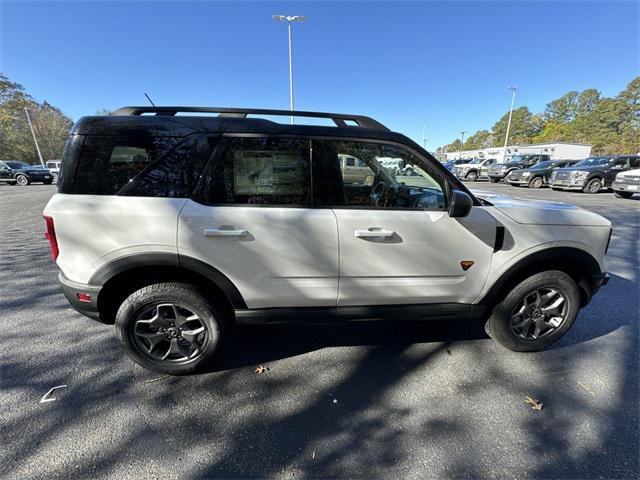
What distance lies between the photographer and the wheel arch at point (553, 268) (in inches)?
95.7

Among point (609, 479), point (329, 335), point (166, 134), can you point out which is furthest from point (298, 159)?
point (609, 479)

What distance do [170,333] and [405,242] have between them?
6.23 ft

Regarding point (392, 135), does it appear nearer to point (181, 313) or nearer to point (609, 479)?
point (181, 313)

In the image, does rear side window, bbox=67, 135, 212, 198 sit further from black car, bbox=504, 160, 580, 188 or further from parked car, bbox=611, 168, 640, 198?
black car, bbox=504, 160, 580, 188

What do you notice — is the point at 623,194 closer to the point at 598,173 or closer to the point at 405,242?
the point at 598,173

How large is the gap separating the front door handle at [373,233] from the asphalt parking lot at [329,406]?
43.9 inches

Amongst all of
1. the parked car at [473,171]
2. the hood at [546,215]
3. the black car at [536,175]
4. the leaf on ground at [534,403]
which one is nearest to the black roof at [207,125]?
the hood at [546,215]

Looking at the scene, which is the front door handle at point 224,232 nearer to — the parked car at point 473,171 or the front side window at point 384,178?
Result: the front side window at point 384,178

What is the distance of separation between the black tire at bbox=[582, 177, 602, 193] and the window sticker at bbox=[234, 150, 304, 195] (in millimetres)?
17873

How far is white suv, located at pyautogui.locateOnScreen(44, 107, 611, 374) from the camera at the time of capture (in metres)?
2.07

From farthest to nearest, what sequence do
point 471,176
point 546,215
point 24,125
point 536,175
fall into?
point 24,125 < point 471,176 < point 536,175 < point 546,215

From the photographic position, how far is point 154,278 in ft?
7.42

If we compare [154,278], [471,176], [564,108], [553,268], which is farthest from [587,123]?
[154,278]

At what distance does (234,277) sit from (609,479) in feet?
8.02
